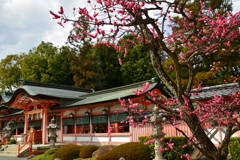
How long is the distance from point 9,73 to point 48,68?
8955mm

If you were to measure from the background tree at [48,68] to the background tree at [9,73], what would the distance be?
470 centimetres

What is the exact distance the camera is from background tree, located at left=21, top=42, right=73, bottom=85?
3291cm

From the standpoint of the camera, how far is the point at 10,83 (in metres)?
37.8

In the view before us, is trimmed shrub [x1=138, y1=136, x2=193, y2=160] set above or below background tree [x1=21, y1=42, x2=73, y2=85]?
below

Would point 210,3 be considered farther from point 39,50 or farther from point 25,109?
point 39,50

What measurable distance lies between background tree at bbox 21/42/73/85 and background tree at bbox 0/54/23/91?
4704 millimetres

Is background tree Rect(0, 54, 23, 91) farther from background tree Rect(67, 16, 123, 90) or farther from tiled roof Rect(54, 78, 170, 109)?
tiled roof Rect(54, 78, 170, 109)

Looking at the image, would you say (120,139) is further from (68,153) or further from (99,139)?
(68,153)

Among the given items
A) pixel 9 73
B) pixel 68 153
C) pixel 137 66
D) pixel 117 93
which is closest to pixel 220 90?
pixel 117 93

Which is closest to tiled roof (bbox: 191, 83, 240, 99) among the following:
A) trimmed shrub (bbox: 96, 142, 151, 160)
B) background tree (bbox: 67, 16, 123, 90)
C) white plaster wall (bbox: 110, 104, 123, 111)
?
white plaster wall (bbox: 110, 104, 123, 111)

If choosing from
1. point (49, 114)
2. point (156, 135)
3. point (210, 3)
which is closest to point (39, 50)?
point (49, 114)

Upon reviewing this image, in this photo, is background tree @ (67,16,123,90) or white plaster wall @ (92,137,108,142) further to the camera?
background tree @ (67,16,123,90)

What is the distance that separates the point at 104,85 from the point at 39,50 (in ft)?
40.3

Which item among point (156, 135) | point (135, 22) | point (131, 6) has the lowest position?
point (156, 135)
